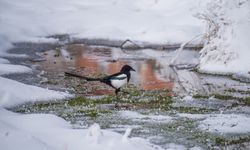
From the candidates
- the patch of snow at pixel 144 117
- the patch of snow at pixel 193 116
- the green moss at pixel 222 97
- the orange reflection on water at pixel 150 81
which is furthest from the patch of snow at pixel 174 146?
the orange reflection on water at pixel 150 81

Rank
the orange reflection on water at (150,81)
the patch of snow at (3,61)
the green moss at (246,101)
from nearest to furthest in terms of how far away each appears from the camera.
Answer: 1. the green moss at (246,101)
2. the orange reflection on water at (150,81)
3. the patch of snow at (3,61)

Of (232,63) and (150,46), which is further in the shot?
(150,46)

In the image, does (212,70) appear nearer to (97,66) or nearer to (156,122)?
(97,66)

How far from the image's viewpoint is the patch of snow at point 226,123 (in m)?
13.1

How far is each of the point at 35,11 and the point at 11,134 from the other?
36.1 metres

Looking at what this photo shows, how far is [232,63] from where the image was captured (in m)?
24.3

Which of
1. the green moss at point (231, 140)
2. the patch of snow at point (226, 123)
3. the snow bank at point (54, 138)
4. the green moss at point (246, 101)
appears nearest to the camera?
the snow bank at point (54, 138)

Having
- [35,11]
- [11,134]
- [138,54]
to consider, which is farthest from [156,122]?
[35,11]

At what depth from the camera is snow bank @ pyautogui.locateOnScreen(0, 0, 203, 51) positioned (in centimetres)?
3578

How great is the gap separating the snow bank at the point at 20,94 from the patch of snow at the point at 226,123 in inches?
217

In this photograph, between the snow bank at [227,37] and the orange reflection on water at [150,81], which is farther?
the snow bank at [227,37]

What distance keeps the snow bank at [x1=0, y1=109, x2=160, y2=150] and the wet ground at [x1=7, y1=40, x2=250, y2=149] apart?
1.42m

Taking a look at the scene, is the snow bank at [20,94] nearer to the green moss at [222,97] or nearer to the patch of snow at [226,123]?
the green moss at [222,97]

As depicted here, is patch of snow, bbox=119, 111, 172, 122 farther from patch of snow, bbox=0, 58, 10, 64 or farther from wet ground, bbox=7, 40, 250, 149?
patch of snow, bbox=0, 58, 10, 64
